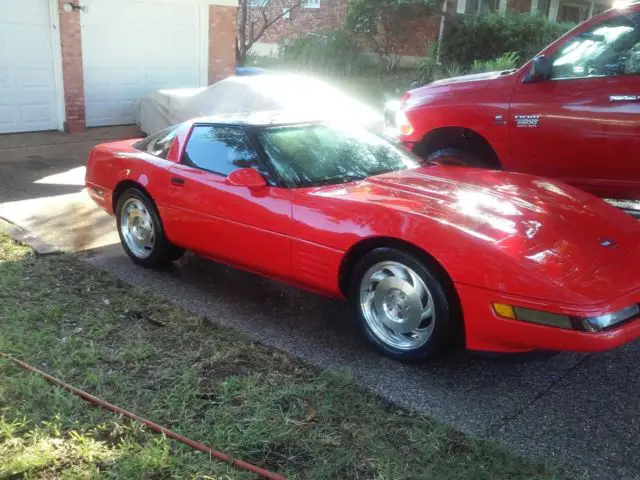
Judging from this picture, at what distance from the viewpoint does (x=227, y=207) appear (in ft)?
14.6

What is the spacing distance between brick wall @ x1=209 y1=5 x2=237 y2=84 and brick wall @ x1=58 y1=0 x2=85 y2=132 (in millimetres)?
3013

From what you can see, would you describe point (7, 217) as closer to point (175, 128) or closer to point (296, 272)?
point (175, 128)

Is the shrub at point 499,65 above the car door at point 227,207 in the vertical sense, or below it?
above

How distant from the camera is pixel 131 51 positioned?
41.4ft

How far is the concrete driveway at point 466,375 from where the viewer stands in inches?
122

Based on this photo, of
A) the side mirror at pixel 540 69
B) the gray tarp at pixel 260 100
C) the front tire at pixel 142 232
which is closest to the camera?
the front tire at pixel 142 232

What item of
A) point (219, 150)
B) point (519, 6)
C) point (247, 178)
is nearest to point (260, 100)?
point (219, 150)

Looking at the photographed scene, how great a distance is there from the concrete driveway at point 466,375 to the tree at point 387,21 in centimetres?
1670

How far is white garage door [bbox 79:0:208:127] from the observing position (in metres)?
12.1

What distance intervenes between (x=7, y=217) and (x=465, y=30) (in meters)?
16.9

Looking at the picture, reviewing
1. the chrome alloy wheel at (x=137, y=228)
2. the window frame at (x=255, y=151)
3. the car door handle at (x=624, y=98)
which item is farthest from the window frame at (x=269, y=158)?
the car door handle at (x=624, y=98)

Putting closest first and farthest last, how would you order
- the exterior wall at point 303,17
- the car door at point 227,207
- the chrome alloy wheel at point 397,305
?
the chrome alloy wheel at point 397,305 < the car door at point 227,207 < the exterior wall at point 303,17

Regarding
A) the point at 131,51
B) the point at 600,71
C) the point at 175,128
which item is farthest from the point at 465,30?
the point at 175,128

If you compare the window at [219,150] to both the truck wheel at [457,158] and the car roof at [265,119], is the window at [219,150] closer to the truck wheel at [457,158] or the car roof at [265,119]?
the car roof at [265,119]
